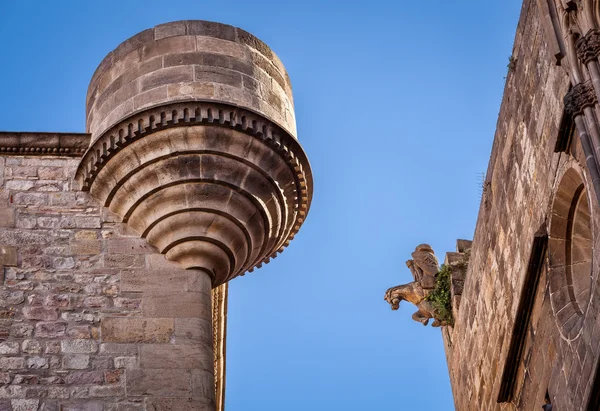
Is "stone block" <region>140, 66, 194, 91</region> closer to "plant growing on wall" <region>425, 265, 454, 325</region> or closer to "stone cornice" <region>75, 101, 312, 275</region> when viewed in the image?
"stone cornice" <region>75, 101, 312, 275</region>

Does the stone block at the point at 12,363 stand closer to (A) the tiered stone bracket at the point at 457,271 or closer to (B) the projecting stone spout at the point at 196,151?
(B) the projecting stone spout at the point at 196,151

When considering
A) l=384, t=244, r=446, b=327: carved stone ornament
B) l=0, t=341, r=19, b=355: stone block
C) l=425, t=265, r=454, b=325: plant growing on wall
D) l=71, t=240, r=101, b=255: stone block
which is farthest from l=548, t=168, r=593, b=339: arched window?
l=384, t=244, r=446, b=327: carved stone ornament

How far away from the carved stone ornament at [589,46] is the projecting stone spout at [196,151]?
2.42 meters

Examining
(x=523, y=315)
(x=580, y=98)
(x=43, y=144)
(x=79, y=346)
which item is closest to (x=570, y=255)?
(x=523, y=315)

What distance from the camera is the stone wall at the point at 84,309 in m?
8.26

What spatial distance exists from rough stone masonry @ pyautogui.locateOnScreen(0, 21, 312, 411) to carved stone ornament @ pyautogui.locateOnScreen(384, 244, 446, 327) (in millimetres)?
4814

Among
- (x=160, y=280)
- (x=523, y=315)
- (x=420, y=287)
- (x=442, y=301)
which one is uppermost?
(x=420, y=287)

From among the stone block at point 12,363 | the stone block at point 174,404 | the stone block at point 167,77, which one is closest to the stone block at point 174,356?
the stone block at point 174,404

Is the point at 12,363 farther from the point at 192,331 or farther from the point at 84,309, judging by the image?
the point at 192,331

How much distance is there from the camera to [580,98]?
28.1 feet

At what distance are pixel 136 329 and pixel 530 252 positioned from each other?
3.66m

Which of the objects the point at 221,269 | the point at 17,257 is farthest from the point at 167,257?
the point at 17,257

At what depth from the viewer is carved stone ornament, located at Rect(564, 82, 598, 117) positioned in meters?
8.50

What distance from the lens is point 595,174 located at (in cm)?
827
